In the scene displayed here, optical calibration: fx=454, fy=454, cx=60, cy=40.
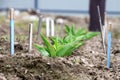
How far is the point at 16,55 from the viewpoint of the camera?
547 centimetres

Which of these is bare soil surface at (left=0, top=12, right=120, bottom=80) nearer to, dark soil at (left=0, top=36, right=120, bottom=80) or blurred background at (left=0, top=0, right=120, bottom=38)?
dark soil at (left=0, top=36, right=120, bottom=80)

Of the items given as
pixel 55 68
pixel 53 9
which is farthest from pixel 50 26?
pixel 53 9

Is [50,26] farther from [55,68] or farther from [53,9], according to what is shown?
[53,9]

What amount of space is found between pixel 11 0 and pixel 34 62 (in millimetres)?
11925

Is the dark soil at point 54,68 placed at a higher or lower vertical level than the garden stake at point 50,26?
higher

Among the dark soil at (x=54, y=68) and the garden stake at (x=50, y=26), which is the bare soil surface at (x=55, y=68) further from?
the garden stake at (x=50, y=26)

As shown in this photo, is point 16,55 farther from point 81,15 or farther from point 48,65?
point 81,15

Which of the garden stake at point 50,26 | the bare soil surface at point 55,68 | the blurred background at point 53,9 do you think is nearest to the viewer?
the bare soil surface at point 55,68

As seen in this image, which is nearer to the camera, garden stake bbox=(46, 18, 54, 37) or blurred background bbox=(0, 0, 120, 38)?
garden stake bbox=(46, 18, 54, 37)

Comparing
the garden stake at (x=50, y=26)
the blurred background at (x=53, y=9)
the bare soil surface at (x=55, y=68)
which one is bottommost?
the blurred background at (x=53, y=9)

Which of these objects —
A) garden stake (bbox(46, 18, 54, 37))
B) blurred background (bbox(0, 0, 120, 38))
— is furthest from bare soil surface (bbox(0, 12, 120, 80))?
blurred background (bbox(0, 0, 120, 38))

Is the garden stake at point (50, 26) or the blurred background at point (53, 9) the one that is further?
the blurred background at point (53, 9)

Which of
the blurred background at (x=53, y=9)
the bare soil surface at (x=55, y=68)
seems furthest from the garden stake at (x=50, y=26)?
the blurred background at (x=53, y=9)

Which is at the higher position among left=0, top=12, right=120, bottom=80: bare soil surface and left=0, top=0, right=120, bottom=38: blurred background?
left=0, top=12, right=120, bottom=80: bare soil surface
